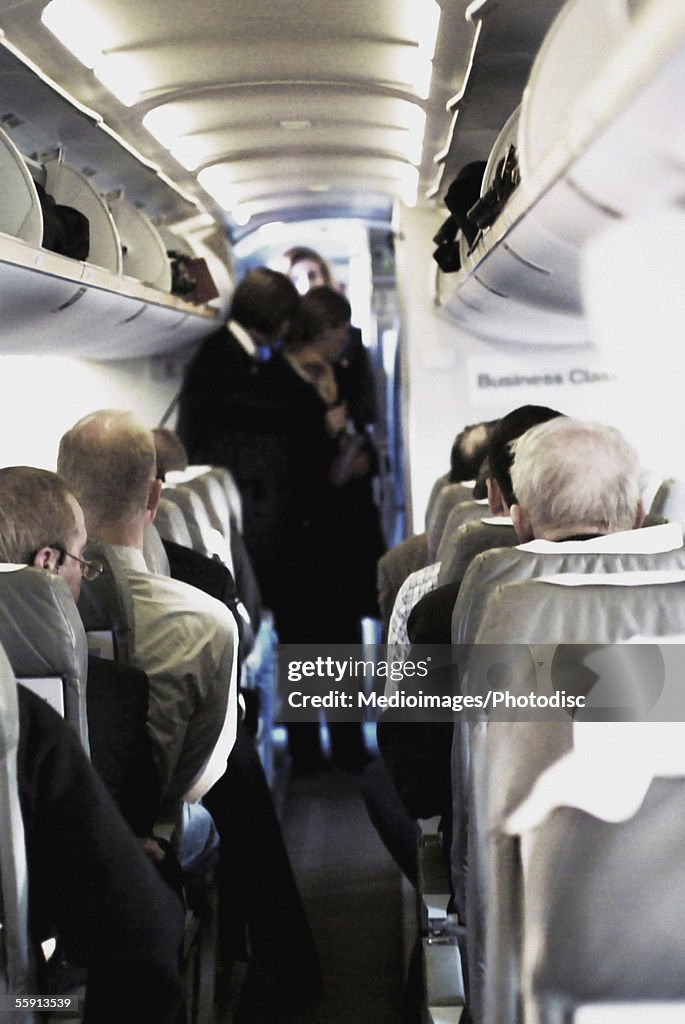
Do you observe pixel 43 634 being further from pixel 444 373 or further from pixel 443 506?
pixel 444 373

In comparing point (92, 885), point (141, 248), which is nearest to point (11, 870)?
point (92, 885)

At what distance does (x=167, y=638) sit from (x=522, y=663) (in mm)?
1285

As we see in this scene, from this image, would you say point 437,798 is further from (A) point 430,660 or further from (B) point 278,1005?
(B) point 278,1005

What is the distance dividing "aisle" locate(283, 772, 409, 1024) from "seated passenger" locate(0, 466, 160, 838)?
1.43 meters

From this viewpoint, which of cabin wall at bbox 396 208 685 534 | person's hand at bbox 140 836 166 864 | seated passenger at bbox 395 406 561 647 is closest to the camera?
person's hand at bbox 140 836 166 864

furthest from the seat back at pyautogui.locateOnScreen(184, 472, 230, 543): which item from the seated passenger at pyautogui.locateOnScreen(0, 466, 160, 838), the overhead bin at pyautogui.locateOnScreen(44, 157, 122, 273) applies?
the seated passenger at pyautogui.locateOnScreen(0, 466, 160, 838)

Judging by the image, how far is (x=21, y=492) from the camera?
2557 mm

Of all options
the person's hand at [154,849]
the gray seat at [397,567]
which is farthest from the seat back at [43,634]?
the gray seat at [397,567]

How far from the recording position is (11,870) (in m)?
1.99

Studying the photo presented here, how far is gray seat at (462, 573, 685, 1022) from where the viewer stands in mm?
2051

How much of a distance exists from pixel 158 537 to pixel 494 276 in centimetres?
147

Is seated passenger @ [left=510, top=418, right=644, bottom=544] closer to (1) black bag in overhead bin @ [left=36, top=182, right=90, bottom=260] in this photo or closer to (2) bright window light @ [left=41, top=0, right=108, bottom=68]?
(2) bright window light @ [left=41, top=0, right=108, bottom=68]

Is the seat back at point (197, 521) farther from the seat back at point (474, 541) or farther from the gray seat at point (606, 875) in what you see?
the gray seat at point (606, 875)

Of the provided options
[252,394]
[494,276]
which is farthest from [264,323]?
[494,276]
